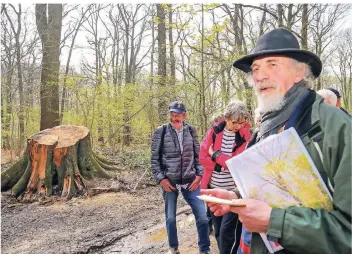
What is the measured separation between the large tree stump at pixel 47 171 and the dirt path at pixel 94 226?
13.9 inches

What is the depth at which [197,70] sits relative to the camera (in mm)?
11906

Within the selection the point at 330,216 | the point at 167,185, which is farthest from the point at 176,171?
the point at 330,216

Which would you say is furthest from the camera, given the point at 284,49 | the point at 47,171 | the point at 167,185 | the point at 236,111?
the point at 47,171

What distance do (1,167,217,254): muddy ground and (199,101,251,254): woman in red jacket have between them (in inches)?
38.7

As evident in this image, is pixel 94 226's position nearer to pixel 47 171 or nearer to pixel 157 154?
pixel 157 154

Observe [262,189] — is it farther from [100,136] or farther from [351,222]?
[100,136]

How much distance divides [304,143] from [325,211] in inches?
11.0

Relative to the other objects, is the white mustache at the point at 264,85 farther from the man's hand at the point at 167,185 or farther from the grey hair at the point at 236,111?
the man's hand at the point at 167,185

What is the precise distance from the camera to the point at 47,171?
6.62m

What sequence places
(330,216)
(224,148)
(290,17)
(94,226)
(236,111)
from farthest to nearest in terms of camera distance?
(290,17), (94,226), (224,148), (236,111), (330,216)

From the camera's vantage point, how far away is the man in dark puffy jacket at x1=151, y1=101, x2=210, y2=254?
387 centimetres

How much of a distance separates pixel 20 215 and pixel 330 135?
567 centimetres

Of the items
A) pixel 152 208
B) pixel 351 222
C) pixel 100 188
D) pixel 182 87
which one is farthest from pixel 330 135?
pixel 182 87

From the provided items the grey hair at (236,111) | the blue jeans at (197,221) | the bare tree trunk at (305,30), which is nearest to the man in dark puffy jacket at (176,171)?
the blue jeans at (197,221)
